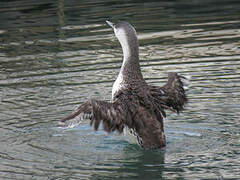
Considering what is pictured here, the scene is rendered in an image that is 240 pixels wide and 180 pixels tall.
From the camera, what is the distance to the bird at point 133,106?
785 cm

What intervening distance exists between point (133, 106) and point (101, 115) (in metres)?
0.65

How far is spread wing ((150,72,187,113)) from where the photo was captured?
876 cm

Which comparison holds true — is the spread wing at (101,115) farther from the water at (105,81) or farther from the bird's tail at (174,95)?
the bird's tail at (174,95)

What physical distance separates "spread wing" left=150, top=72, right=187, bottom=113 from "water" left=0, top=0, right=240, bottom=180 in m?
0.38

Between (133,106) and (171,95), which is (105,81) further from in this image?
(133,106)

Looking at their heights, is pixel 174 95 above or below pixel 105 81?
below

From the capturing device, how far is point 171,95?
884cm

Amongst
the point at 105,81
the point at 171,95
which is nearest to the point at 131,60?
the point at 171,95

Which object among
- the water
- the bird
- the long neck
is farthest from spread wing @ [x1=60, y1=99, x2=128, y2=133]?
the long neck

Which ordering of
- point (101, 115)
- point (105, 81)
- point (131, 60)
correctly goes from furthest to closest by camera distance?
point (105, 81) < point (131, 60) < point (101, 115)

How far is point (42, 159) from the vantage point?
8.23 m

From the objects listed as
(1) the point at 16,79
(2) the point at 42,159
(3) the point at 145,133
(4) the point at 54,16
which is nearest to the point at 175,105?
(3) the point at 145,133

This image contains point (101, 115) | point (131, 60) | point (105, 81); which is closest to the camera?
point (101, 115)

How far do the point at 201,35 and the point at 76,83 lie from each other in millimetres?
4026
